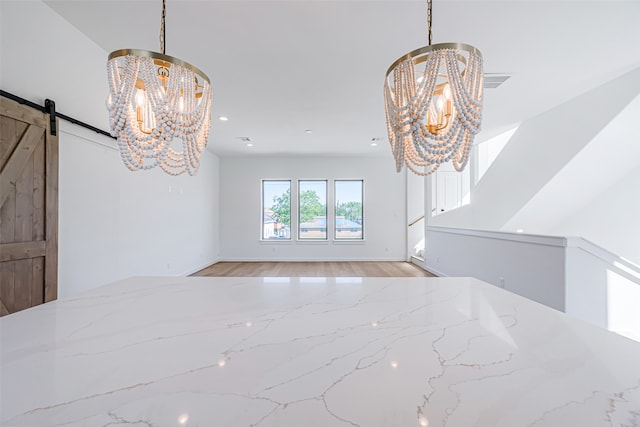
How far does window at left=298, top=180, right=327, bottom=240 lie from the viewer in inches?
290

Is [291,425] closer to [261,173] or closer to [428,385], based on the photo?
[428,385]

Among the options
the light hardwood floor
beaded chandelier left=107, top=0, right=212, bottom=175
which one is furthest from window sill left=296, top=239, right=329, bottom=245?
beaded chandelier left=107, top=0, right=212, bottom=175

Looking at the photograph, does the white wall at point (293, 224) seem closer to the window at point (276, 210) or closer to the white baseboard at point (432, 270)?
the window at point (276, 210)

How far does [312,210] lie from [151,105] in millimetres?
6346

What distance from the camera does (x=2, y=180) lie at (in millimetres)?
1788

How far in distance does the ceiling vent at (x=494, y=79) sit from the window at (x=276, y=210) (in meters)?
4.90

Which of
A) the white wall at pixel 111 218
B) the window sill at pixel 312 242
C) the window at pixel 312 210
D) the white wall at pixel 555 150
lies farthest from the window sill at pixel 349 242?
the white wall at pixel 111 218

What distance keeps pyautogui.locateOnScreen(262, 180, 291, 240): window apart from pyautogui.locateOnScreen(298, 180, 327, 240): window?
30 cm

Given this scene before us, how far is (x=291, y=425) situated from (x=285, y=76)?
10.7 ft

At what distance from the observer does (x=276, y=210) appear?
7.42 metres

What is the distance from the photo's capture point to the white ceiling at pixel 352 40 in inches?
85.3

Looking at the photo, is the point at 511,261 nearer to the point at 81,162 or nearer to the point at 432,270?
the point at 432,270

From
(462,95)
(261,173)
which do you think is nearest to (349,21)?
(462,95)

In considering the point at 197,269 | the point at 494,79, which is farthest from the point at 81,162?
the point at 494,79
